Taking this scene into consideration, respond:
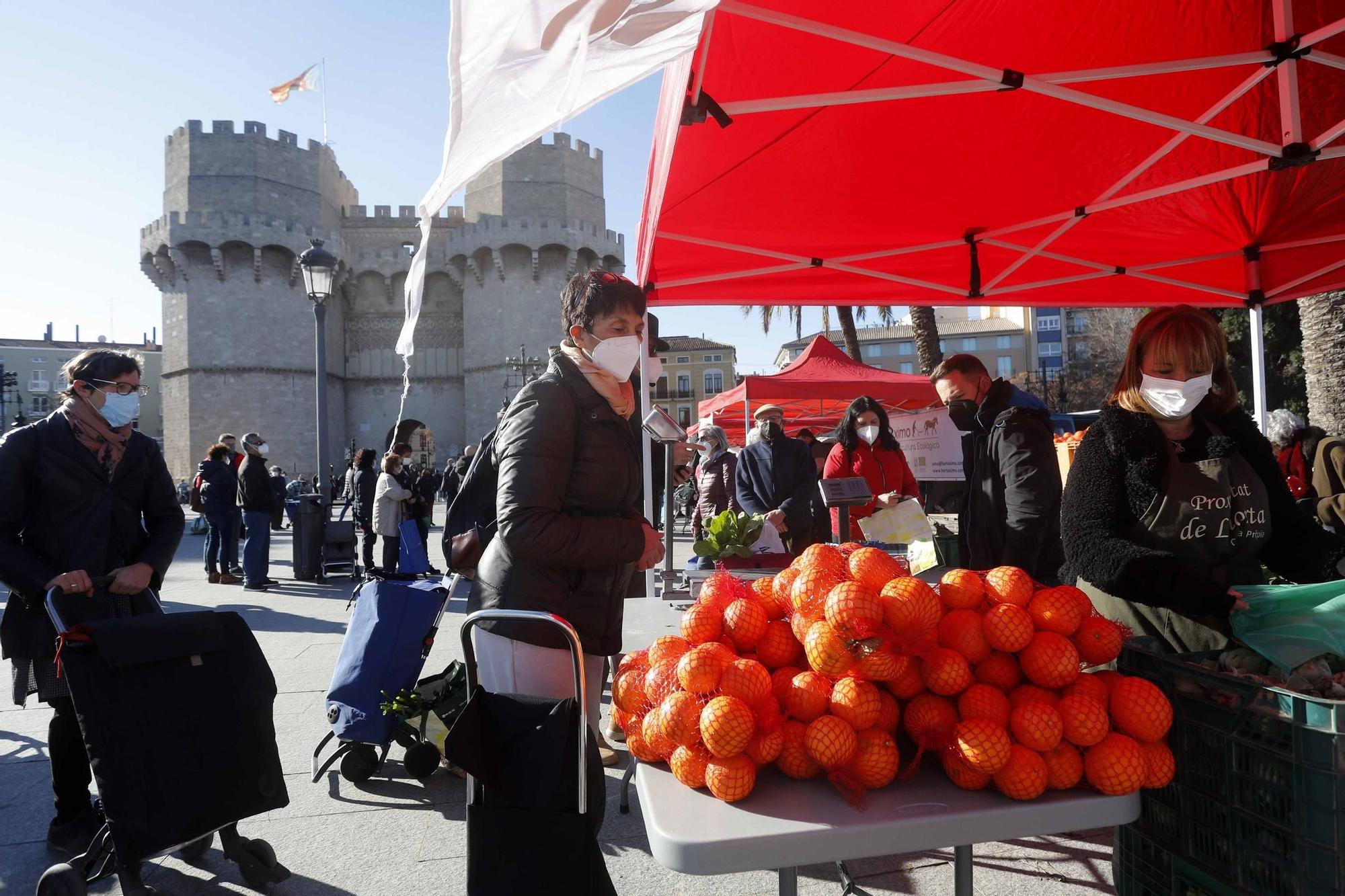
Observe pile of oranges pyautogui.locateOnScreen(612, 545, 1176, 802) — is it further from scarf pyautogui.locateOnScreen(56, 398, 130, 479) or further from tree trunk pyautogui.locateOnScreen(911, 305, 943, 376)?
tree trunk pyautogui.locateOnScreen(911, 305, 943, 376)

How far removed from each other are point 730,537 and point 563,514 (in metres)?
1.77

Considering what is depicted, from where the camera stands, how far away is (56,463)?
2.86 meters

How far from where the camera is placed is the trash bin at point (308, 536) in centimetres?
1011

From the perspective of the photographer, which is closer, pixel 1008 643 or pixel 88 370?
pixel 1008 643

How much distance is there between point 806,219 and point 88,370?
3.19 metres

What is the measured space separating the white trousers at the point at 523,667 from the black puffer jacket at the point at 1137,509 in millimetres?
1253

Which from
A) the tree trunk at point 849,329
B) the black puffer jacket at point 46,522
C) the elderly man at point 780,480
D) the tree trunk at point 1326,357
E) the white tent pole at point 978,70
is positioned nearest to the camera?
the white tent pole at point 978,70

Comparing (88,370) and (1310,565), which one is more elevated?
Result: (88,370)

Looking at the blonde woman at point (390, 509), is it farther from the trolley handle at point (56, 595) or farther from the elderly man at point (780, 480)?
the trolley handle at point (56, 595)

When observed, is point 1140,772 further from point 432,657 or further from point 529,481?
point 432,657

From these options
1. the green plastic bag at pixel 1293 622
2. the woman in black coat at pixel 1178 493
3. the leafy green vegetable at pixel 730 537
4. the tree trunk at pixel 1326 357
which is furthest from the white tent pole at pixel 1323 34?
the tree trunk at pixel 1326 357

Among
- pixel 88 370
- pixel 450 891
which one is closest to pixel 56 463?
pixel 88 370

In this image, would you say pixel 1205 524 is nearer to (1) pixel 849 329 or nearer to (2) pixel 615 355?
(2) pixel 615 355

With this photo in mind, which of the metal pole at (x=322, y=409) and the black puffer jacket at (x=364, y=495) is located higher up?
the metal pole at (x=322, y=409)
